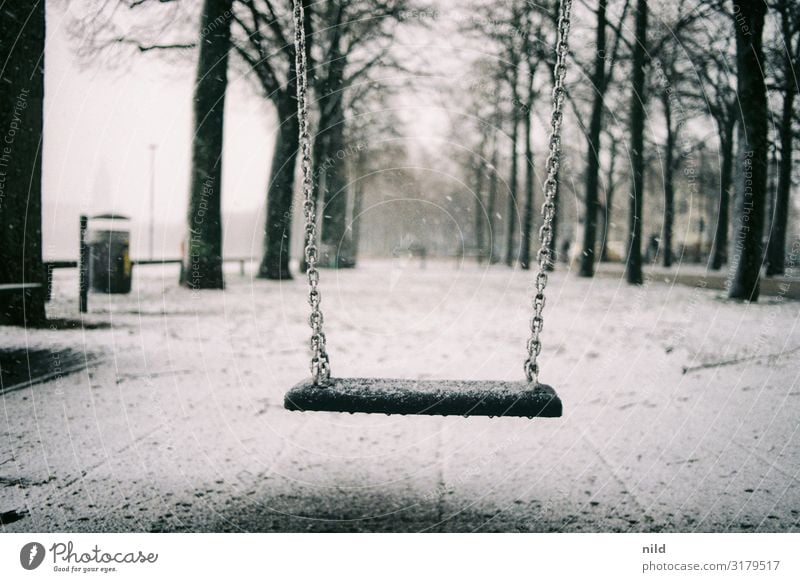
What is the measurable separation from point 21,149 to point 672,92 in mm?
9788

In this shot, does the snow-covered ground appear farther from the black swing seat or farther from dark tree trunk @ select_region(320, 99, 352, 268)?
dark tree trunk @ select_region(320, 99, 352, 268)

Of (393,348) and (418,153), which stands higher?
(418,153)

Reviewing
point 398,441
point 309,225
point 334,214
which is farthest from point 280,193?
point 309,225

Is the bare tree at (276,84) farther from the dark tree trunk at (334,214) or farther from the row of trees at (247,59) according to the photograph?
the dark tree trunk at (334,214)

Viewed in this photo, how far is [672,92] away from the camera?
34.8 ft

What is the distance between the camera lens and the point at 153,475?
2.83 metres

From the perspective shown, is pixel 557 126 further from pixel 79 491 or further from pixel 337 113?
pixel 337 113

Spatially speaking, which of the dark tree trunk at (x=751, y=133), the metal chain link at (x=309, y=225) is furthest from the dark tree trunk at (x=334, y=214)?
the metal chain link at (x=309, y=225)

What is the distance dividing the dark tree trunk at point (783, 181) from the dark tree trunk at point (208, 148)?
22.5 ft

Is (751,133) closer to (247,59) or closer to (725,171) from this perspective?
(247,59)

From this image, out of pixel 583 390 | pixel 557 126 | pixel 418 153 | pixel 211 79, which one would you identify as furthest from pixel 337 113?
pixel 557 126
